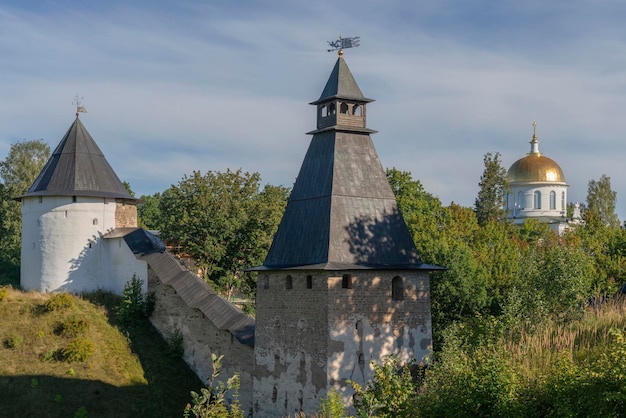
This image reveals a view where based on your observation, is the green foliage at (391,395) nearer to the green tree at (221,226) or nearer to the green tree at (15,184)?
the green tree at (221,226)

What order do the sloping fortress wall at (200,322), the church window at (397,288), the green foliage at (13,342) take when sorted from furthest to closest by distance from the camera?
the green foliage at (13,342) < the sloping fortress wall at (200,322) < the church window at (397,288)

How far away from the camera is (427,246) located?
1451 inches

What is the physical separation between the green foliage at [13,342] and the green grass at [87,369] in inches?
1.4

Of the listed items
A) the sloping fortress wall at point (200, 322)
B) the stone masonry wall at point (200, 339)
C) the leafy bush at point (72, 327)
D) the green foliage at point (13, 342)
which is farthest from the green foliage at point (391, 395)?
the green foliage at point (13, 342)

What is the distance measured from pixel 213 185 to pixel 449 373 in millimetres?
24778

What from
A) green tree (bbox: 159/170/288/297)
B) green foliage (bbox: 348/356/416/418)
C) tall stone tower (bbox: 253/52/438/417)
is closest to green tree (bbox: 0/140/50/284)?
green tree (bbox: 159/170/288/297)

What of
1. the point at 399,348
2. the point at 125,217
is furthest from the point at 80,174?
the point at 399,348

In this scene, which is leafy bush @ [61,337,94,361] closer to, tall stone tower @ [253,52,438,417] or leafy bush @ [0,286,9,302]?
leafy bush @ [0,286,9,302]

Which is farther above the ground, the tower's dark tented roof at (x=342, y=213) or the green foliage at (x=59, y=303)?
the tower's dark tented roof at (x=342, y=213)

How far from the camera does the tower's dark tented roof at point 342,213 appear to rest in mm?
23844

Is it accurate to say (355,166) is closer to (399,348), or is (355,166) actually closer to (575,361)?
(399,348)

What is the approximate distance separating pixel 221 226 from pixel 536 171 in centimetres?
4578

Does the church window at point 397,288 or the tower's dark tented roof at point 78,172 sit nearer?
the church window at point 397,288

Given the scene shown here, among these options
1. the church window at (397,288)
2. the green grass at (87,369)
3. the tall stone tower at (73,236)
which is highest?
the tall stone tower at (73,236)
